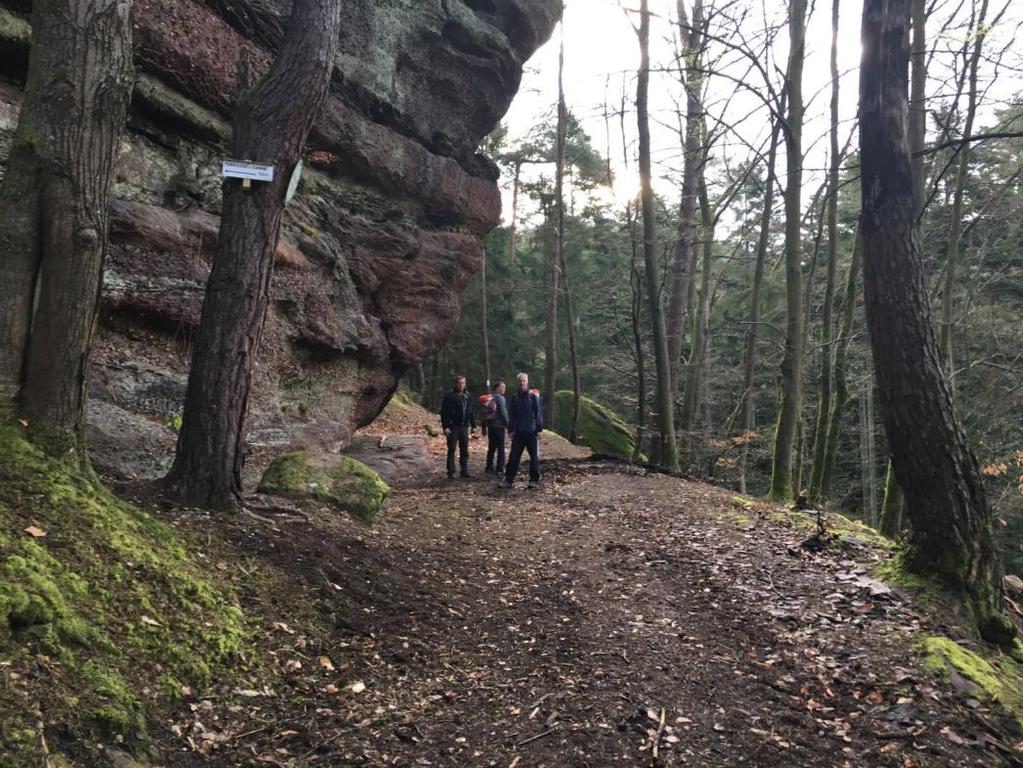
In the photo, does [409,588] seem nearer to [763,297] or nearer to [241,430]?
[241,430]

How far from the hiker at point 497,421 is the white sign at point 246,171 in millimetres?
5855

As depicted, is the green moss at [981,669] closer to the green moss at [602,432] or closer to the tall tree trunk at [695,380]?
the tall tree trunk at [695,380]

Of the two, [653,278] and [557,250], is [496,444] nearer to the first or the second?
[653,278]

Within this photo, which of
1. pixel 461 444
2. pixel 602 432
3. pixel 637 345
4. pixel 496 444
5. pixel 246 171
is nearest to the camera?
pixel 246 171

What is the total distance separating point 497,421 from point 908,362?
7.06 m

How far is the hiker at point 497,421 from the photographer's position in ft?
Result: 36.4

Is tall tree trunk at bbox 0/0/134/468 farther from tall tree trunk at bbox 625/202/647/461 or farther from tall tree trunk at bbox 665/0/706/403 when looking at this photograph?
tall tree trunk at bbox 625/202/647/461

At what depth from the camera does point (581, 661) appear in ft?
13.8

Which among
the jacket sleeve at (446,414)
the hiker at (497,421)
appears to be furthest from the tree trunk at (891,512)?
the jacket sleeve at (446,414)

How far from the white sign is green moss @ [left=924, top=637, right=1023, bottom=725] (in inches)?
242

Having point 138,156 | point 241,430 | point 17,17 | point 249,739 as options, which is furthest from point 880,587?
point 17,17

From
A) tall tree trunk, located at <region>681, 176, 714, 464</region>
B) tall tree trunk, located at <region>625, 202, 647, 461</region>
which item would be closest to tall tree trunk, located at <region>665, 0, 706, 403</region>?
tall tree trunk, located at <region>681, 176, 714, 464</region>

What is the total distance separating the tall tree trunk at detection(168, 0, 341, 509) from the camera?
211 inches

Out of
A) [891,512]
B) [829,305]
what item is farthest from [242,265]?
[829,305]
